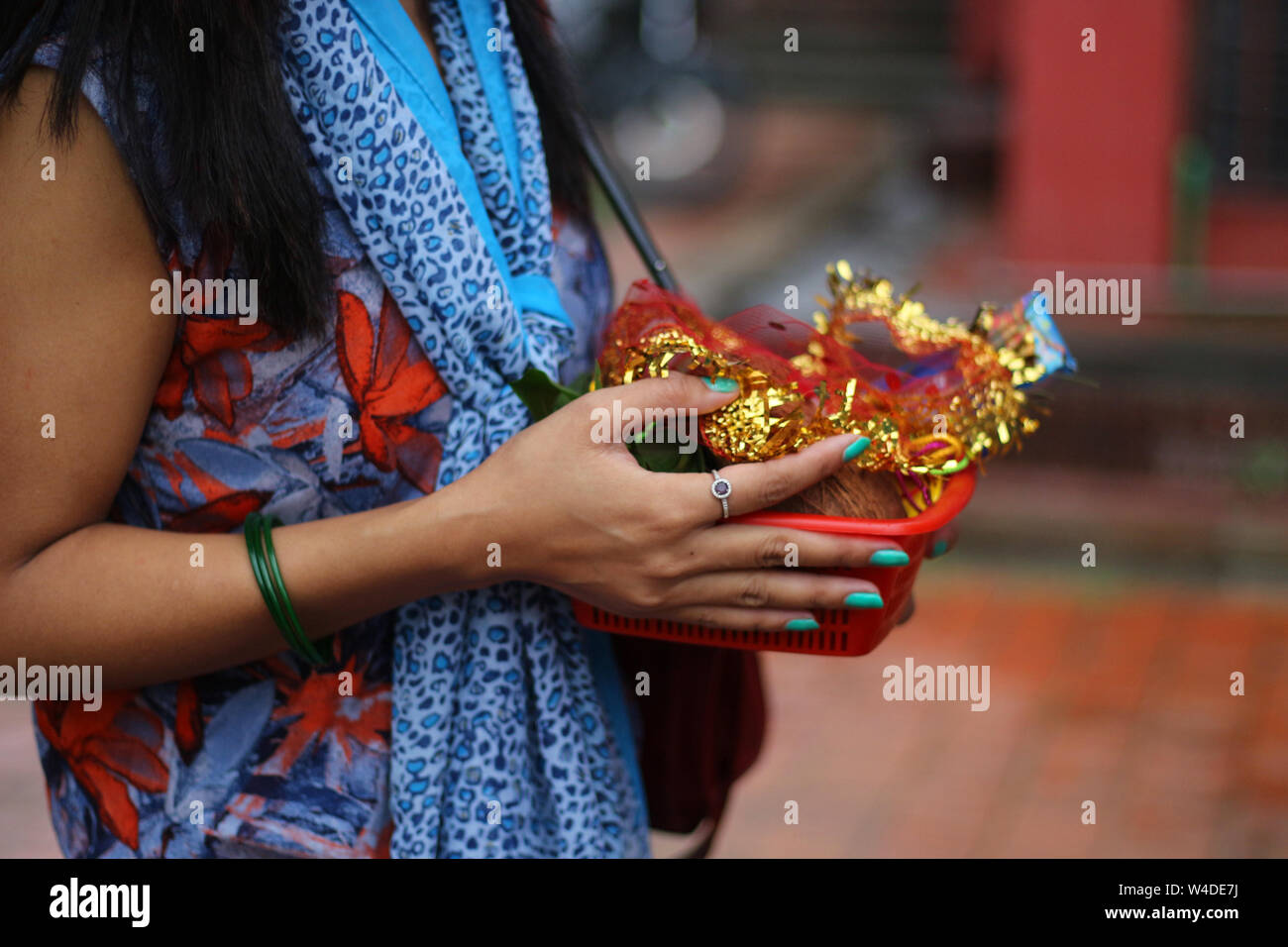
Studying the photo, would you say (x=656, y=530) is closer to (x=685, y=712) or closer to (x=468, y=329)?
(x=468, y=329)

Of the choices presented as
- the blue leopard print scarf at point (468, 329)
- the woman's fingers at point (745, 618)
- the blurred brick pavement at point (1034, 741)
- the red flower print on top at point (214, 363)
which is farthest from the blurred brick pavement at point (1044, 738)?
the red flower print on top at point (214, 363)

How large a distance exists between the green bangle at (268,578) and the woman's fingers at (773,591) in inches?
14.1

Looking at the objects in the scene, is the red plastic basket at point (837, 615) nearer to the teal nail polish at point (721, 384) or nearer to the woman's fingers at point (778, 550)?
the woman's fingers at point (778, 550)

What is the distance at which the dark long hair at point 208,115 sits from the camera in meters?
1.18

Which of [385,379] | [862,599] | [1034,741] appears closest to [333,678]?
[385,379]

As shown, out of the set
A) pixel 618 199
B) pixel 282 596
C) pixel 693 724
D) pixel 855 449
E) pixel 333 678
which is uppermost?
pixel 618 199

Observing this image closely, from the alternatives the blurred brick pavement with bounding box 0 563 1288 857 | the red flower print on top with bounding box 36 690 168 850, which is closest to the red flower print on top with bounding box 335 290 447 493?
the red flower print on top with bounding box 36 690 168 850

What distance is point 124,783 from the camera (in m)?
1.43

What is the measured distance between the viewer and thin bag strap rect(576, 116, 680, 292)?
1678mm

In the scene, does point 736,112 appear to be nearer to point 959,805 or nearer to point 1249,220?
point 1249,220

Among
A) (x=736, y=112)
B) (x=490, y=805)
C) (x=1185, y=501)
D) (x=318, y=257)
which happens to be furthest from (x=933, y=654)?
(x=736, y=112)

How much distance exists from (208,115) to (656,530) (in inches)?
21.4

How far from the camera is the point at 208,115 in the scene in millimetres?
1209

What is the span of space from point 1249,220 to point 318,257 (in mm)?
5238
